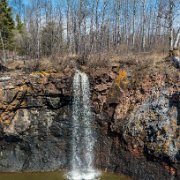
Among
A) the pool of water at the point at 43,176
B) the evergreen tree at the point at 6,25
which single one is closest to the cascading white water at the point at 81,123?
the pool of water at the point at 43,176

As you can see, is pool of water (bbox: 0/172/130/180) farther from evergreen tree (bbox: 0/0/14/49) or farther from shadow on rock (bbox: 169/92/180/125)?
evergreen tree (bbox: 0/0/14/49)

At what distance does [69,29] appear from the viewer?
30.6 m

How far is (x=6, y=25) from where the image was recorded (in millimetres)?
33406

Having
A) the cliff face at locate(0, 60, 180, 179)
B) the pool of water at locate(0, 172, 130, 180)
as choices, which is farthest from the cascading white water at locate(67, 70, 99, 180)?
the pool of water at locate(0, 172, 130, 180)

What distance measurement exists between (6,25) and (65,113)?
18214 millimetres

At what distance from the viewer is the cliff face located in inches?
671

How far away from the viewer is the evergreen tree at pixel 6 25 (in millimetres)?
31719

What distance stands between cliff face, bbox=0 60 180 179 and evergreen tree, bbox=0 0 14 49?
1413 cm

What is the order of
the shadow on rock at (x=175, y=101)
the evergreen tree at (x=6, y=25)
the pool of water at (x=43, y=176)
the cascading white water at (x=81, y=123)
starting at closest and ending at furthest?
1. the shadow on rock at (x=175, y=101)
2. the pool of water at (x=43, y=176)
3. the cascading white water at (x=81, y=123)
4. the evergreen tree at (x=6, y=25)

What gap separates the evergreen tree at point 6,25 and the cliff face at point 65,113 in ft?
46.4

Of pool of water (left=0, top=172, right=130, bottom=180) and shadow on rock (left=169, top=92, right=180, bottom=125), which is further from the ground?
shadow on rock (left=169, top=92, right=180, bottom=125)

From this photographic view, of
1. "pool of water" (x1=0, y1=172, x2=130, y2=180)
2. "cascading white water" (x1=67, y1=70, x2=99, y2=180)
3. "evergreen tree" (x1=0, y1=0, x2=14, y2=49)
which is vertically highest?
"evergreen tree" (x1=0, y1=0, x2=14, y2=49)

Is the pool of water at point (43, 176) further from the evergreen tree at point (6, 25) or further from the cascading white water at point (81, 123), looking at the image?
A: the evergreen tree at point (6, 25)

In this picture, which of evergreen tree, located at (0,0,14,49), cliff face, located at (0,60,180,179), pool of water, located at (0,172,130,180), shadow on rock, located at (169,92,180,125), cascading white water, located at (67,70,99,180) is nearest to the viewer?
shadow on rock, located at (169,92,180,125)
